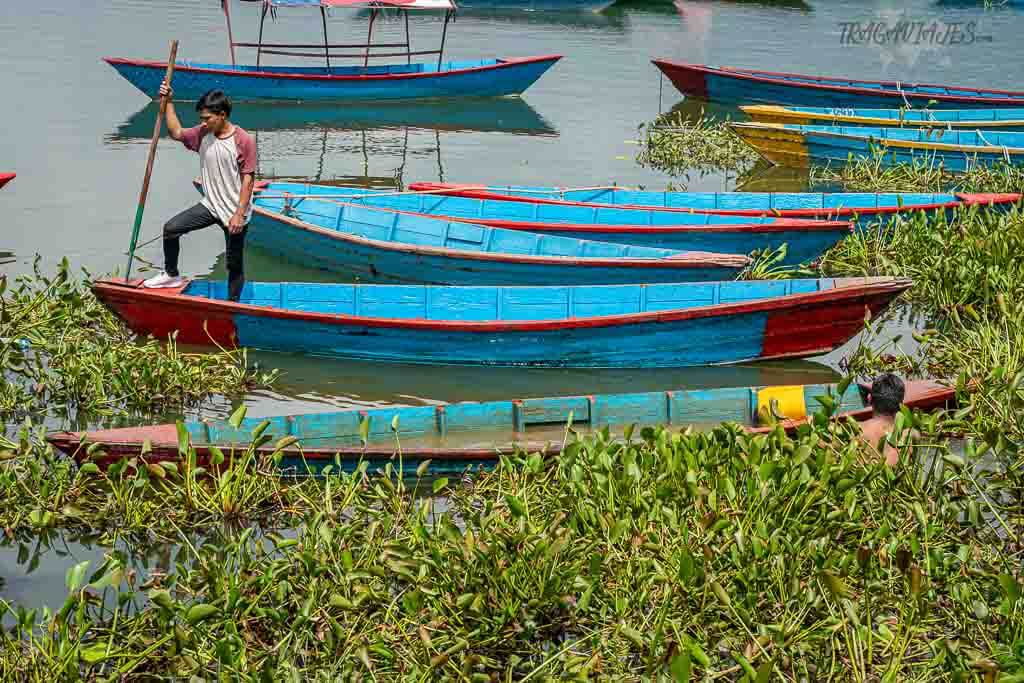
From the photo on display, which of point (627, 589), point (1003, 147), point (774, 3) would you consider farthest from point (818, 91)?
point (774, 3)

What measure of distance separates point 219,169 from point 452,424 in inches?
123

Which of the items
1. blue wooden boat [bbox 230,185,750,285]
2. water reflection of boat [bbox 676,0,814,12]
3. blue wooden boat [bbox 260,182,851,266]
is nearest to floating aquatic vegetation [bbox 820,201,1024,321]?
blue wooden boat [bbox 260,182,851,266]

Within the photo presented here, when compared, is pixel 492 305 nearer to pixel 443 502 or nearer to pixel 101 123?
pixel 443 502

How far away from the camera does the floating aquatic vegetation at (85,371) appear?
850cm

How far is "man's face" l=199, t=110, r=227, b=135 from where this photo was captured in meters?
8.88

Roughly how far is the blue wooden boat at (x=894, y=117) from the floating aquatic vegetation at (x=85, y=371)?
10.8 metres

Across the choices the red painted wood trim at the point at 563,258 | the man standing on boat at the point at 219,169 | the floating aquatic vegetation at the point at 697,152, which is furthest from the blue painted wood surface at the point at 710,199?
the man standing on boat at the point at 219,169

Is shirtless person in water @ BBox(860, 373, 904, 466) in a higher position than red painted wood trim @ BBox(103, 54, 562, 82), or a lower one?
lower

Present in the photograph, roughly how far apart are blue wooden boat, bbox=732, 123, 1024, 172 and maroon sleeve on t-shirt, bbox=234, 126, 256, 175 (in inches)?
334

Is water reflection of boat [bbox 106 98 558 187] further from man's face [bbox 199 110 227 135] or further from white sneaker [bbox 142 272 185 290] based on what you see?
man's face [bbox 199 110 227 135]

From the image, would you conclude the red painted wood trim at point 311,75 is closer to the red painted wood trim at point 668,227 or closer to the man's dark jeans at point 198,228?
the red painted wood trim at point 668,227

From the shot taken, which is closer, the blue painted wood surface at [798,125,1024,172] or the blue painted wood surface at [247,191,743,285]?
the blue painted wood surface at [247,191,743,285]

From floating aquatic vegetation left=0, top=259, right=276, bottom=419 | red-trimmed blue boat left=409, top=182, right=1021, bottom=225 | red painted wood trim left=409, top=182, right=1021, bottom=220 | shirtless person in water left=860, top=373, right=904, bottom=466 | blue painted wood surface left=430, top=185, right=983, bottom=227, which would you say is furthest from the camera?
blue painted wood surface left=430, top=185, right=983, bottom=227

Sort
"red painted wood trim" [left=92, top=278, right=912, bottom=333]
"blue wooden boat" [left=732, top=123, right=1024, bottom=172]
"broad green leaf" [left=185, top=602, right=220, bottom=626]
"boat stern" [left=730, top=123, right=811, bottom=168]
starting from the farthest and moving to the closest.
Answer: "boat stern" [left=730, top=123, right=811, bottom=168]
"blue wooden boat" [left=732, top=123, right=1024, bottom=172]
"red painted wood trim" [left=92, top=278, right=912, bottom=333]
"broad green leaf" [left=185, top=602, right=220, bottom=626]
